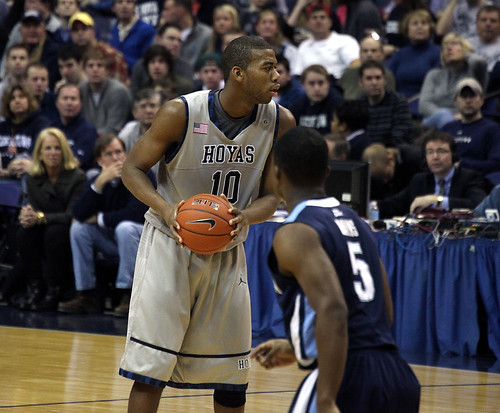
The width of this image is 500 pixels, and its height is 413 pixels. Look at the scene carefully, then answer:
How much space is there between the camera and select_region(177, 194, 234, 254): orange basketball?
415 centimetres

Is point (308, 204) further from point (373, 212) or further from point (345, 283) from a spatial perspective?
point (373, 212)

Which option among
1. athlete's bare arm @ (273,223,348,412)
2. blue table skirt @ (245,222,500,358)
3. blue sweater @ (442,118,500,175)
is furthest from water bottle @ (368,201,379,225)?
athlete's bare arm @ (273,223,348,412)

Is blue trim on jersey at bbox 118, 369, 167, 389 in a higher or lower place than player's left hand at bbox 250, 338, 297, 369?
lower

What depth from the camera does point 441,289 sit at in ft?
25.6

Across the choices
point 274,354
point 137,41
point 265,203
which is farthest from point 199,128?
point 137,41

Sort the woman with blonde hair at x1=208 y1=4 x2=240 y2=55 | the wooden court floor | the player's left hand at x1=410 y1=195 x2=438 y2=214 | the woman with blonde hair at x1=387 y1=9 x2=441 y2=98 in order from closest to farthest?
the wooden court floor → the player's left hand at x1=410 y1=195 x2=438 y2=214 → the woman with blonde hair at x1=387 y1=9 x2=441 y2=98 → the woman with blonde hair at x1=208 y1=4 x2=240 y2=55

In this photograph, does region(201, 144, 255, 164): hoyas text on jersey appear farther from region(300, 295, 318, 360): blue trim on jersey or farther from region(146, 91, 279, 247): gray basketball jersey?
region(300, 295, 318, 360): blue trim on jersey

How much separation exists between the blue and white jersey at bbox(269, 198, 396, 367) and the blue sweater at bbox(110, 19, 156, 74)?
422 inches

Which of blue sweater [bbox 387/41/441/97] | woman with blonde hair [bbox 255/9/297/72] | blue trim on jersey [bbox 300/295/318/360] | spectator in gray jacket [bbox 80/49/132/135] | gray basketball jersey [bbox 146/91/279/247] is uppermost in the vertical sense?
woman with blonde hair [bbox 255/9/297/72]

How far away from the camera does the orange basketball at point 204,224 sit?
163 inches

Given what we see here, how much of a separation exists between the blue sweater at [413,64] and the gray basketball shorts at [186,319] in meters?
7.86

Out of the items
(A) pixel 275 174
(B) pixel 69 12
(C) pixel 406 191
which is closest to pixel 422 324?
(C) pixel 406 191

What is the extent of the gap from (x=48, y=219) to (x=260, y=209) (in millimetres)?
5672

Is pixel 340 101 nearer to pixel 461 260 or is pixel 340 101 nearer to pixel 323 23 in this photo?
pixel 323 23
